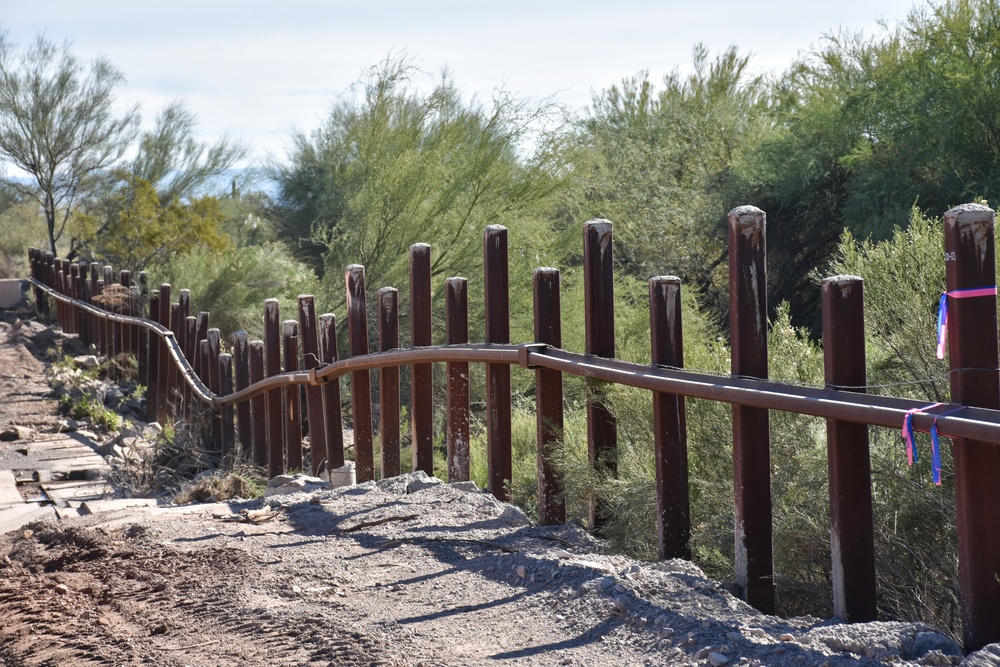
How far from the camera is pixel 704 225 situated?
17734 millimetres

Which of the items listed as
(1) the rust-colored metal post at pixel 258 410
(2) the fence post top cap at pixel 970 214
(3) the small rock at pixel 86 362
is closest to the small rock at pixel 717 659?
(2) the fence post top cap at pixel 970 214

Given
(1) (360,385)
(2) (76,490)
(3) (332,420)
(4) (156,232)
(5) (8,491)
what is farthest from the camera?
(4) (156,232)

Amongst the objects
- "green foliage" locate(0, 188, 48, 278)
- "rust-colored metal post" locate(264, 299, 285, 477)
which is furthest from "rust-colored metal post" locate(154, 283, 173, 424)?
"green foliage" locate(0, 188, 48, 278)

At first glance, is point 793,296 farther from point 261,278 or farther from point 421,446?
point 421,446

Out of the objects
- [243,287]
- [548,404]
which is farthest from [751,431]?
[243,287]

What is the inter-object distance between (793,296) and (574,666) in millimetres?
12625

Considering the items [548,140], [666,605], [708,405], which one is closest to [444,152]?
[548,140]

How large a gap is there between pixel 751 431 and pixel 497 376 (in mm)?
2126

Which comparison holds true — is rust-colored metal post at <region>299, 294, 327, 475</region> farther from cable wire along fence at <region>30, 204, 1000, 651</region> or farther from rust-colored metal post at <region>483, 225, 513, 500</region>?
rust-colored metal post at <region>483, 225, 513, 500</region>

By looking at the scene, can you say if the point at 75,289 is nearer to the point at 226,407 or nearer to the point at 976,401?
the point at 226,407

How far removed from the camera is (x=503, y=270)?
593 centimetres

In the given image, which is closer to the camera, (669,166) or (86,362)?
(86,362)

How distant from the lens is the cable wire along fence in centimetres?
311

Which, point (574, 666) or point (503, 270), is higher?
point (503, 270)
